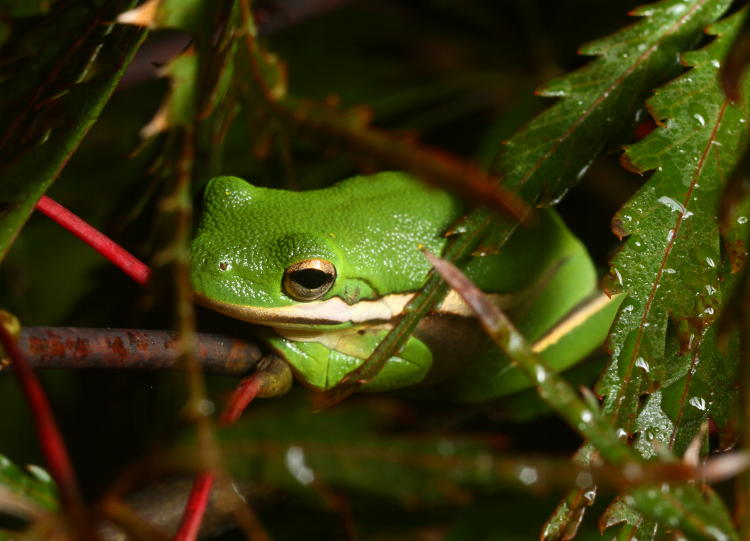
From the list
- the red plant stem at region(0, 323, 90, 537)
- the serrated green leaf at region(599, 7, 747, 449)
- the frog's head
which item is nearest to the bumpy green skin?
the frog's head

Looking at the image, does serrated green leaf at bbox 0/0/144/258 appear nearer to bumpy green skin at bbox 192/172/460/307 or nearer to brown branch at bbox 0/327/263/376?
brown branch at bbox 0/327/263/376

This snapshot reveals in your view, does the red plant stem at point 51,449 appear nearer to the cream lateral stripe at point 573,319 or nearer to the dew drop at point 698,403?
the dew drop at point 698,403

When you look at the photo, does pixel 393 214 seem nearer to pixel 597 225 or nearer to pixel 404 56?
pixel 597 225

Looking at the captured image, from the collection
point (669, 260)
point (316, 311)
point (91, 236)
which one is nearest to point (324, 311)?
point (316, 311)

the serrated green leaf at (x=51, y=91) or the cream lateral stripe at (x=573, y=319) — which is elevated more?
the serrated green leaf at (x=51, y=91)

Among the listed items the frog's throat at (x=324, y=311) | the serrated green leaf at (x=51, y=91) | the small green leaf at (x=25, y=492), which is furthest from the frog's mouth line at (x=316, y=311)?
the small green leaf at (x=25, y=492)

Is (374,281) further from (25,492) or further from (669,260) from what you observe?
(25,492)

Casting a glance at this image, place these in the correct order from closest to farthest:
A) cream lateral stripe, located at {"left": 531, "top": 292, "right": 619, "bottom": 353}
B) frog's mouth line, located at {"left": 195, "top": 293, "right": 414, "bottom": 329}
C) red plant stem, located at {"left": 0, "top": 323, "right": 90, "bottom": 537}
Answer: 1. red plant stem, located at {"left": 0, "top": 323, "right": 90, "bottom": 537}
2. frog's mouth line, located at {"left": 195, "top": 293, "right": 414, "bottom": 329}
3. cream lateral stripe, located at {"left": 531, "top": 292, "right": 619, "bottom": 353}
